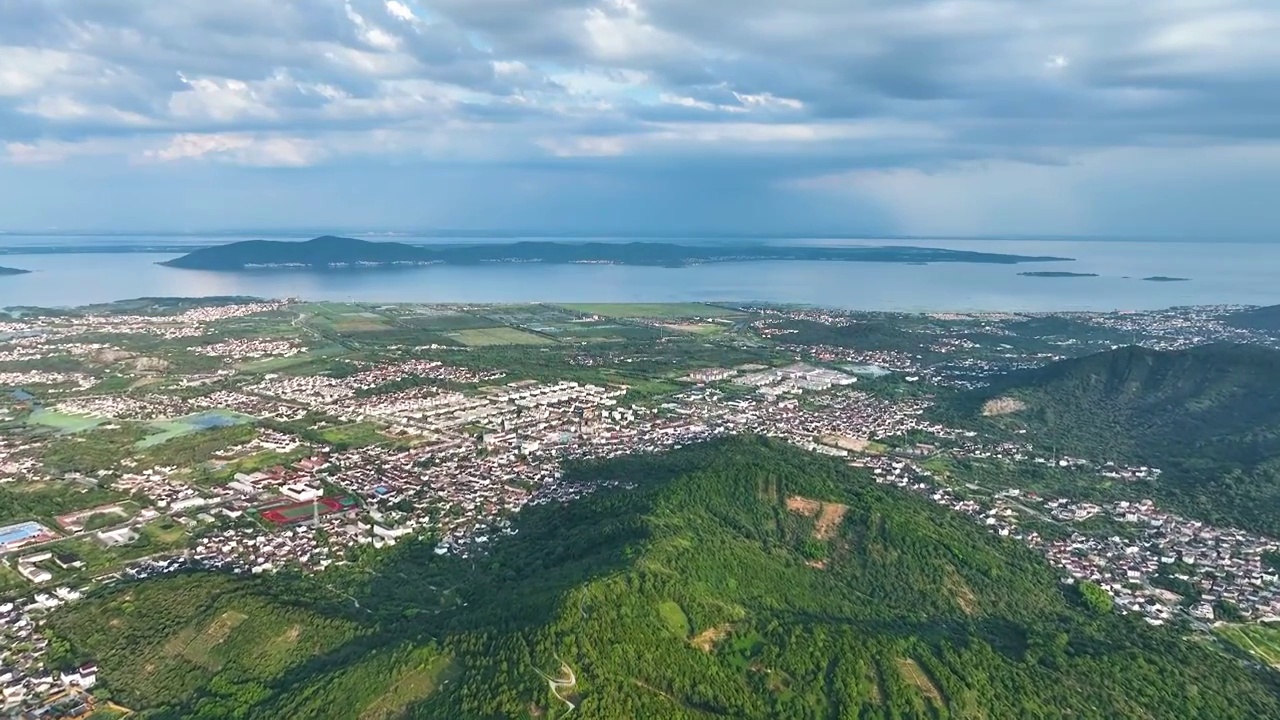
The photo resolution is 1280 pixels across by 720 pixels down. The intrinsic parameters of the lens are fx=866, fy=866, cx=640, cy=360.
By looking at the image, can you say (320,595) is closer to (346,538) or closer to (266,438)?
(346,538)

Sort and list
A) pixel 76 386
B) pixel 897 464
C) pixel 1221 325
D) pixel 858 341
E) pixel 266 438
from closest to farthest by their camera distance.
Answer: pixel 897 464 < pixel 266 438 < pixel 76 386 < pixel 858 341 < pixel 1221 325

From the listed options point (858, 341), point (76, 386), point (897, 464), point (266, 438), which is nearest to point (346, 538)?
point (266, 438)

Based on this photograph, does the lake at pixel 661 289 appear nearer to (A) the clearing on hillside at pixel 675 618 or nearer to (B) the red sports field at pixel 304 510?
(B) the red sports field at pixel 304 510

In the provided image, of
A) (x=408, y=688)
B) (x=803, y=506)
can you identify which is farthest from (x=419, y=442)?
(x=408, y=688)

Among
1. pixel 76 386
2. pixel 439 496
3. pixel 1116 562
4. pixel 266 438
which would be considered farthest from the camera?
pixel 76 386

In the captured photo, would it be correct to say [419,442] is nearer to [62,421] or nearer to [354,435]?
[354,435]
